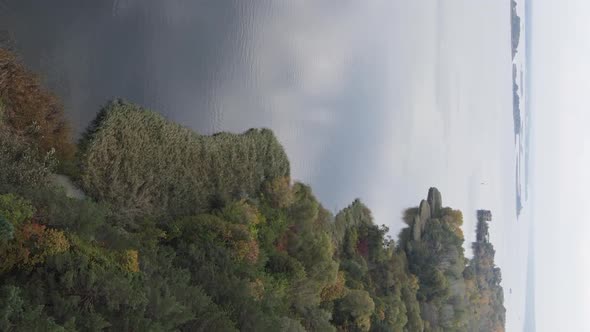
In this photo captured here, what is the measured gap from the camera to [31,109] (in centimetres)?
1653

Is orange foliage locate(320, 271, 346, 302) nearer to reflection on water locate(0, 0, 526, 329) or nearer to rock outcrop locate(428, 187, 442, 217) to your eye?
reflection on water locate(0, 0, 526, 329)

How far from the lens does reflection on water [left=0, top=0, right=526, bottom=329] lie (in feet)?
61.4

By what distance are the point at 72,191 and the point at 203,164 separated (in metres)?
5.48

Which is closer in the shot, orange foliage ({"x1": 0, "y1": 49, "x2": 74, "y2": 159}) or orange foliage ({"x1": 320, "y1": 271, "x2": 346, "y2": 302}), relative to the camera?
orange foliage ({"x1": 0, "y1": 49, "x2": 74, "y2": 159})

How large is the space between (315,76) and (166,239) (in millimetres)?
15093

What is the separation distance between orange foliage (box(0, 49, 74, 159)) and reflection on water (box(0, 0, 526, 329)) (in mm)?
555

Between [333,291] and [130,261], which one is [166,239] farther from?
[333,291]

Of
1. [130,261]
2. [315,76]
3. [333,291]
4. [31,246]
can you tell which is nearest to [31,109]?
[31,246]

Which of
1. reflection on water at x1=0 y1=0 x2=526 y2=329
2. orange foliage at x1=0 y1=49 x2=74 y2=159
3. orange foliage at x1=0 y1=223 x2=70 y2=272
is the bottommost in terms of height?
orange foliage at x1=0 y1=223 x2=70 y2=272

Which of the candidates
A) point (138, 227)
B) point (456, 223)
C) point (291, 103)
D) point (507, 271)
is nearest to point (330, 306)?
point (291, 103)

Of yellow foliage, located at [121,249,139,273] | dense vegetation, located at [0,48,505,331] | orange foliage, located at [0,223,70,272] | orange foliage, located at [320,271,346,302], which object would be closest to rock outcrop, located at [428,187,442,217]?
dense vegetation, located at [0,48,505,331]

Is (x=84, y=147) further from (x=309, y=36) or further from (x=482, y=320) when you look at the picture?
(x=482, y=320)

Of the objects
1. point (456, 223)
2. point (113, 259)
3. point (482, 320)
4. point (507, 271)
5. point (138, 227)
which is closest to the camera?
point (113, 259)

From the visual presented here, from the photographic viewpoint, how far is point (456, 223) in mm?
46188
